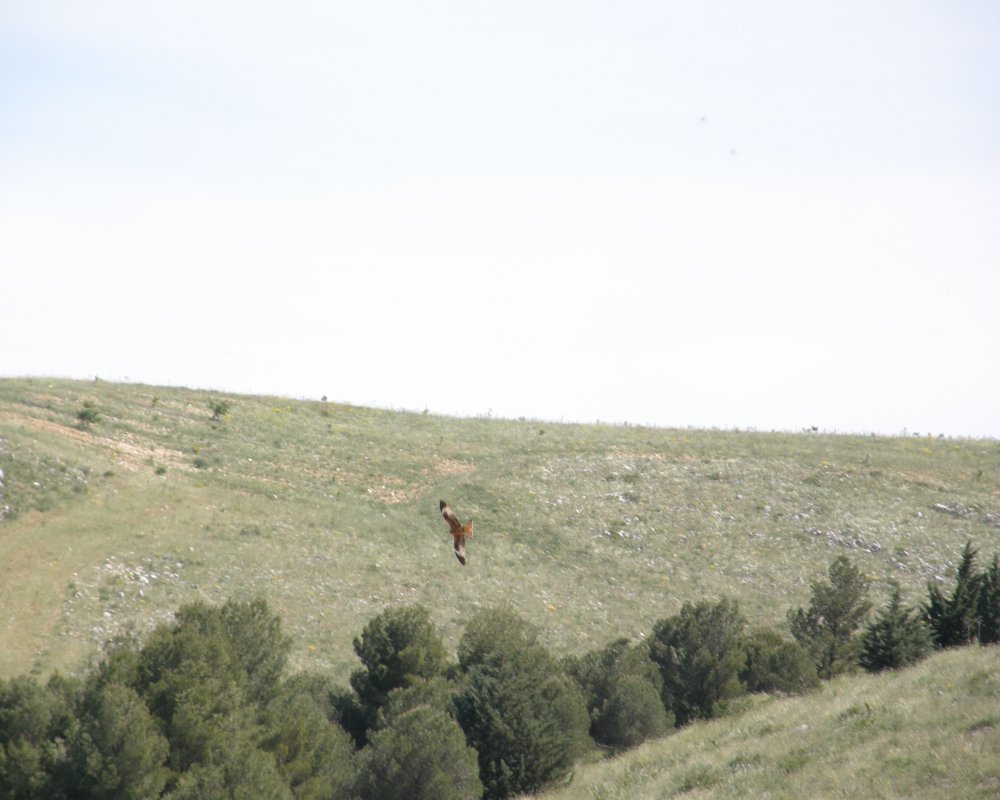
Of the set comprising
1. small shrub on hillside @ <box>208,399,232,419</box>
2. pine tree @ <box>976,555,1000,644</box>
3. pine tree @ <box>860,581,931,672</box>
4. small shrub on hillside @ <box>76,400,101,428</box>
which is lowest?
pine tree @ <box>860,581,931,672</box>

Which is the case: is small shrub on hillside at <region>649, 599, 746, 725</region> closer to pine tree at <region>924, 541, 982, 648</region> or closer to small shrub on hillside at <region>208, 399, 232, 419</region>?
pine tree at <region>924, 541, 982, 648</region>

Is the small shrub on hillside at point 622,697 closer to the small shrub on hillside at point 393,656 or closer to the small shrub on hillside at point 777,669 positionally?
the small shrub on hillside at point 777,669

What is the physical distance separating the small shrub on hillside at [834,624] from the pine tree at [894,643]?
980 millimetres

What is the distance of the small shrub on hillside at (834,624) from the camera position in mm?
Result: 34875

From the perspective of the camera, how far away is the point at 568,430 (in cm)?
7100

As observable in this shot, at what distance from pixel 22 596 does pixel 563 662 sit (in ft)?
55.9

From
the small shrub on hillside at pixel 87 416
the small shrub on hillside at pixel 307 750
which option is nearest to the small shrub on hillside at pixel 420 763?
the small shrub on hillside at pixel 307 750

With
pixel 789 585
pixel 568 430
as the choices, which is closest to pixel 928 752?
pixel 789 585

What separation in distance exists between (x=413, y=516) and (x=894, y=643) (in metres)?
24.0

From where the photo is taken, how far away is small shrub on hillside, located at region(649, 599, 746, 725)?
32.1 m

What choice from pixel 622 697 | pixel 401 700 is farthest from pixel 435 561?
pixel 401 700

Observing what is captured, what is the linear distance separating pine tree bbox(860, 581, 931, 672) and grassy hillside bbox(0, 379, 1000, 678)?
11.0 m

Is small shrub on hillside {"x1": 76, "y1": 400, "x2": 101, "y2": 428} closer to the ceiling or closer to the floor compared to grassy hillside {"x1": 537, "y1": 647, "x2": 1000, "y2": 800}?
closer to the ceiling

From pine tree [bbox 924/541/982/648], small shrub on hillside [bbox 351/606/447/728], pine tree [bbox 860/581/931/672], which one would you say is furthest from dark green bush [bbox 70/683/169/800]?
pine tree [bbox 924/541/982/648]
